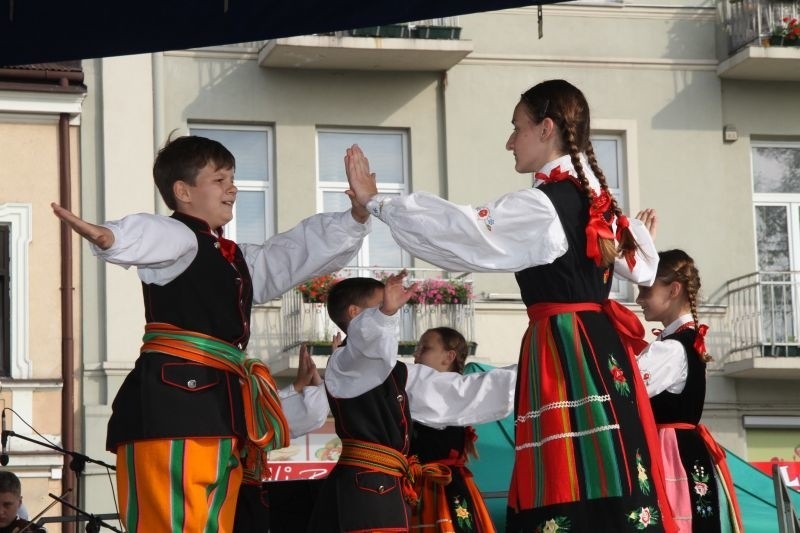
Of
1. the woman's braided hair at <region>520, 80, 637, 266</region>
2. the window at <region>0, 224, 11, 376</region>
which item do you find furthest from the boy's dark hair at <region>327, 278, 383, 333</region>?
the window at <region>0, 224, 11, 376</region>

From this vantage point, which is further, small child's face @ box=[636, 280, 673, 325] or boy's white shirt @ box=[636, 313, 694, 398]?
small child's face @ box=[636, 280, 673, 325]

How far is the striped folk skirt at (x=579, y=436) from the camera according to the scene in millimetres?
4035

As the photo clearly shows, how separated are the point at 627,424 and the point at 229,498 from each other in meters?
1.13

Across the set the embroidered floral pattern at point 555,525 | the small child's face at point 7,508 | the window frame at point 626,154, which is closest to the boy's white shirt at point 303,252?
the embroidered floral pattern at point 555,525

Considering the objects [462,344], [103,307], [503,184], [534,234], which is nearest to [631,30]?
[503,184]

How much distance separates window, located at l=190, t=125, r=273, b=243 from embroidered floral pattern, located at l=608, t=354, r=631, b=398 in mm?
10398

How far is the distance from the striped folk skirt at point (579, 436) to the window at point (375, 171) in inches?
403

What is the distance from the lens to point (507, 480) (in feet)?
22.3

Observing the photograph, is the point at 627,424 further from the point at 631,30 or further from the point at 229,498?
the point at 631,30

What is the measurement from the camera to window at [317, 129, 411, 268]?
574 inches

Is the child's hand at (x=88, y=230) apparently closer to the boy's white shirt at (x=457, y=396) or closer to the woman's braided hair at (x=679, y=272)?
the boy's white shirt at (x=457, y=396)

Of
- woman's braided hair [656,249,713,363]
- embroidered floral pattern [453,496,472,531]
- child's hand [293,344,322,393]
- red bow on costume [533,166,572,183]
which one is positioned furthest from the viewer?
embroidered floral pattern [453,496,472,531]

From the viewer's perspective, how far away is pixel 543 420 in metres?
4.14

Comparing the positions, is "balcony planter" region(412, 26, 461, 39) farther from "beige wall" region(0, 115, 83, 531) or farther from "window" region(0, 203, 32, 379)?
"window" region(0, 203, 32, 379)
